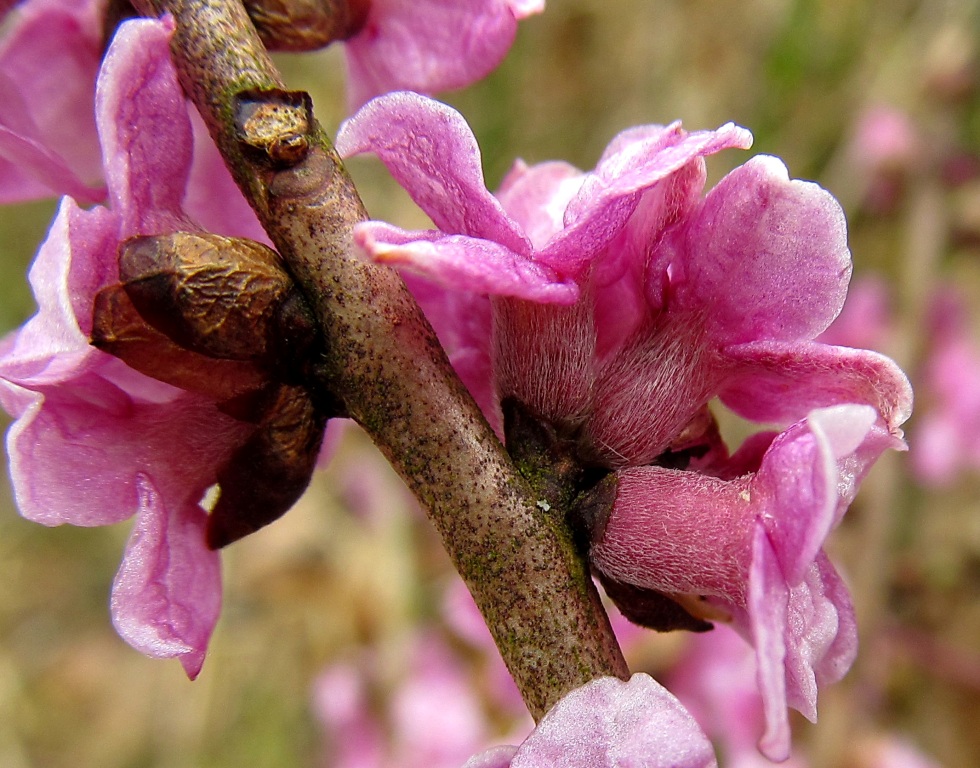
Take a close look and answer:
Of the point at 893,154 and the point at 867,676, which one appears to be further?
the point at 893,154

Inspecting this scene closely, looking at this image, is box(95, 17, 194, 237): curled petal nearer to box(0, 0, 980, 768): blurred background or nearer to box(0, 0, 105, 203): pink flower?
box(0, 0, 105, 203): pink flower

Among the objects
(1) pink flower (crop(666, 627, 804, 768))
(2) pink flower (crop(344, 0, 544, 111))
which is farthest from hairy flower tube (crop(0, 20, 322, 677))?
(1) pink flower (crop(666, 627, 804, 768))

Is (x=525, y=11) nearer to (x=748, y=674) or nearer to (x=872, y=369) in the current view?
(x=872, y=369)

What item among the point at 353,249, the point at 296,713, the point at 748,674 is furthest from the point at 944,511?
the point at 353,249

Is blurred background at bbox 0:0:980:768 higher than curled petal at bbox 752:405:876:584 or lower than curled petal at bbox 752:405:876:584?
lower

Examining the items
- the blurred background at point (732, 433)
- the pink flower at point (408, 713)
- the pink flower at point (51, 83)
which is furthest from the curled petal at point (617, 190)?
the pink flower at point (408, 713)

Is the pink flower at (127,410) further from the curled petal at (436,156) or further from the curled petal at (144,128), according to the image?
the curled petal at (436,156)
